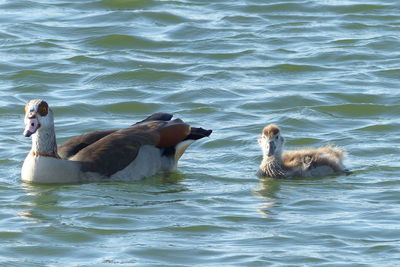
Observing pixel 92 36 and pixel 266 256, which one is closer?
pixel 266 256

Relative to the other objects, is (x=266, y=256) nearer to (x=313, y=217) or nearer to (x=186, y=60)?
(x=313, y=217)

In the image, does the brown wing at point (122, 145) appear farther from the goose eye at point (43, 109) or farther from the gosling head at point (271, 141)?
the gosling head at point (271, 141)

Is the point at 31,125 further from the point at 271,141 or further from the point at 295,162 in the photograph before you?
the point at 295,162

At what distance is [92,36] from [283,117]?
16.2 feet

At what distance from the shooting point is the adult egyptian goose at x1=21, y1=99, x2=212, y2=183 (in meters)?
13.1

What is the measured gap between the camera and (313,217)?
11.6 meters

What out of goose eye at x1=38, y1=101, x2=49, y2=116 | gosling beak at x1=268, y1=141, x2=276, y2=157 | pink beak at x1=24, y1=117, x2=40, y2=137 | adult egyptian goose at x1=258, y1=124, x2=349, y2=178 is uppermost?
goose eye at x1=38, y1=101, x2=49, y2=116

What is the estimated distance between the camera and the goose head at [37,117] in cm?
1301

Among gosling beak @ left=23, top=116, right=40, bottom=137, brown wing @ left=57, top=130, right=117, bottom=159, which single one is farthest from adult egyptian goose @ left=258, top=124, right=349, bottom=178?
gosling beak @ left=23, top=116, right=40, bottom=137

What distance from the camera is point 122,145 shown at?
13.3 meters

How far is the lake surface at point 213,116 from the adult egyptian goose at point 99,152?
0.18m

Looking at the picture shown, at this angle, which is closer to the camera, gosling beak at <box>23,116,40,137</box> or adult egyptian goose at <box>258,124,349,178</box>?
gosling beak at <box>23,116,40,137</box>

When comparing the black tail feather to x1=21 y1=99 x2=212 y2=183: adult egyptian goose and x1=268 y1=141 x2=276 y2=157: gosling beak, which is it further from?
x1=268 y1=141 x2=276 y2=157: gosling beak

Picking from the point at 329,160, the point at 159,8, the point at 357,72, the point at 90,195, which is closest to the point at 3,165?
the point at 90,195
